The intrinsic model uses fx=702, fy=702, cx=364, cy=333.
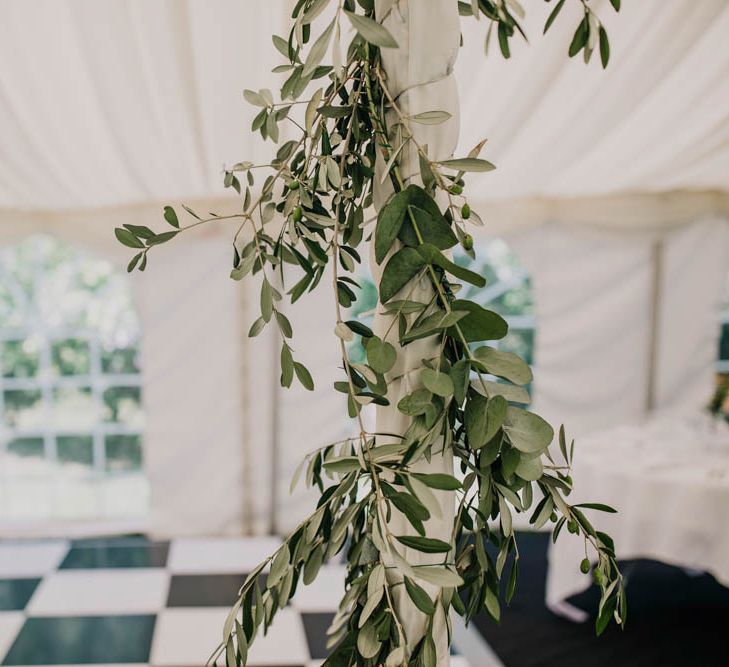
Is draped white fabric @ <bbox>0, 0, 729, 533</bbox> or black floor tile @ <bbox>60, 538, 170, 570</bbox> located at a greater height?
draped white fabric @ <bbox>0, 0, 729, 533</bbox>

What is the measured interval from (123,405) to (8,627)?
1.91 m

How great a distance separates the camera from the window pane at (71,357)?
5.10 m

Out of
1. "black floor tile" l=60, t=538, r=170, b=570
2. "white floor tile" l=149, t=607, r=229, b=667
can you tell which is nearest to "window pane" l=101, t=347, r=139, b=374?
"black floor tile" l=60, t=538, r=170, b=570

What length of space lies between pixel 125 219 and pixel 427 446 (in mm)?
4422

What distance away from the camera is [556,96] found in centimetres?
280

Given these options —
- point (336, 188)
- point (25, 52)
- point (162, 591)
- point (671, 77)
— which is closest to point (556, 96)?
point (671, 77)

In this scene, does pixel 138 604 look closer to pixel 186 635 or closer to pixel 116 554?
pixel 186 635

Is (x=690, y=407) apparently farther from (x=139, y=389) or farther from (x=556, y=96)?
(x=139, y=389)

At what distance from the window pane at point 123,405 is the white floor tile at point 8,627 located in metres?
1.72

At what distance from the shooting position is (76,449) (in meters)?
5.21

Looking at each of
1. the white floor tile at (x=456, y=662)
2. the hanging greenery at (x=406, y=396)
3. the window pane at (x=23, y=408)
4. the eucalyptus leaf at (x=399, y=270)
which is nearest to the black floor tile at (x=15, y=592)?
the window pane at (x=23, y=408)

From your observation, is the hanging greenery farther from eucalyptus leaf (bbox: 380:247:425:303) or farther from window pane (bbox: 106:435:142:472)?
window pane (bbox: 106:435:142:472)

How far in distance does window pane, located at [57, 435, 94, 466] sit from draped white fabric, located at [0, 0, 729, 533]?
27.6 inches

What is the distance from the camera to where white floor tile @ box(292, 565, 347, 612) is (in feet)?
12.7
